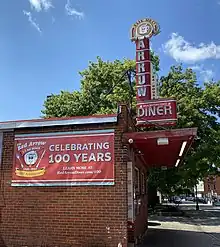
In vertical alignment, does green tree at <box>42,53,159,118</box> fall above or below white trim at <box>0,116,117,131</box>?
above

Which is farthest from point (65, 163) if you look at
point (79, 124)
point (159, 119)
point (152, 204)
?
point (152, 204)

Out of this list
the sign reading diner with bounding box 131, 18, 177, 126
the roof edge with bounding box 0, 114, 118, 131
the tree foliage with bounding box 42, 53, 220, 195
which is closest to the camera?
the roof edge with bounding box 0, 114, 118, 131

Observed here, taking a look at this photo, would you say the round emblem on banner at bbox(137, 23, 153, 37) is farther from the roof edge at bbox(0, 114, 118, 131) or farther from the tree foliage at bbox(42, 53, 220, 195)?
the tree foliage at bbox(42, 53, 220, 195)

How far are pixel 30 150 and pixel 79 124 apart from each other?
5.65 ft

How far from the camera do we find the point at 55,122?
9391 mm

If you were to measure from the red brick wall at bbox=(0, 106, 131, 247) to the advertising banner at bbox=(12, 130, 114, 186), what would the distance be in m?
0.18

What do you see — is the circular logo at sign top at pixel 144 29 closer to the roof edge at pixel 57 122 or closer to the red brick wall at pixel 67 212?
the red brick wall at pixel 67 212

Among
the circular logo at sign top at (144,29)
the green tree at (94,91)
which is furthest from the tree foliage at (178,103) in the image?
the circular logo at sign top at (144,29)

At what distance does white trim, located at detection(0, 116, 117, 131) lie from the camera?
354 inches

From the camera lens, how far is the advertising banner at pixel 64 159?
8.80m

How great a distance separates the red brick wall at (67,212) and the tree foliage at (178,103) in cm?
1350

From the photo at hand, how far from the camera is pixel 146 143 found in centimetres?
928

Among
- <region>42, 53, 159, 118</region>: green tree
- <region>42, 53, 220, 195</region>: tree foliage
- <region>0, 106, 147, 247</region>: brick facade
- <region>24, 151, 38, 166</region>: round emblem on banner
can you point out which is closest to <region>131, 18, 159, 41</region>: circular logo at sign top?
<region>0, 106, 147, 247</region>: brick facade

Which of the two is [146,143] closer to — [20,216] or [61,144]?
[61,144]
